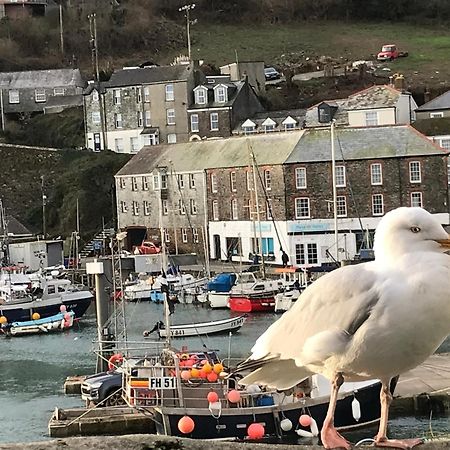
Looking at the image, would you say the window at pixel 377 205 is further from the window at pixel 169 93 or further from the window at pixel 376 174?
the window at pixel 169 93

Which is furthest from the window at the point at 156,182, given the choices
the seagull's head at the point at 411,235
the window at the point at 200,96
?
the seagull's head at the point at 411,235

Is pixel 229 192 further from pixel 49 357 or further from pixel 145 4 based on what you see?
pixel 145 4

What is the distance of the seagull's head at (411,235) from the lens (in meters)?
5.37

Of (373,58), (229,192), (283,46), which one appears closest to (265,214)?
(229,192)

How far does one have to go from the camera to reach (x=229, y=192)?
65.2 m

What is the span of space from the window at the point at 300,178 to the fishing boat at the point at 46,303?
14.0 m

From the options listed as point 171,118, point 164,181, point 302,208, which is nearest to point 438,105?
point 302,208

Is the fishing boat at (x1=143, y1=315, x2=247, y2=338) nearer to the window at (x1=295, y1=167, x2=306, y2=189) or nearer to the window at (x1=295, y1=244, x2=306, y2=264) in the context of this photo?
the window at (x1=295, y1=244, x2=306, y2=264)

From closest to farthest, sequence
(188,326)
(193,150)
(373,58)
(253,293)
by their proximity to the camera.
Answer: (188,326) → (253,293) → (193,150) → (373,58)

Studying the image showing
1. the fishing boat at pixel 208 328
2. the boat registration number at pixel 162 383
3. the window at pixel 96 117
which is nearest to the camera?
the boat registration number at pixel 162 383

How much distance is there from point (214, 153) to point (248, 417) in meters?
44.4

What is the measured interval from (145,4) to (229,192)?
231 feet

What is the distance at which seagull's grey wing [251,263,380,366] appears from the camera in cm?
539

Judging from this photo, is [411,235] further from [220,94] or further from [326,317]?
[220,94]
